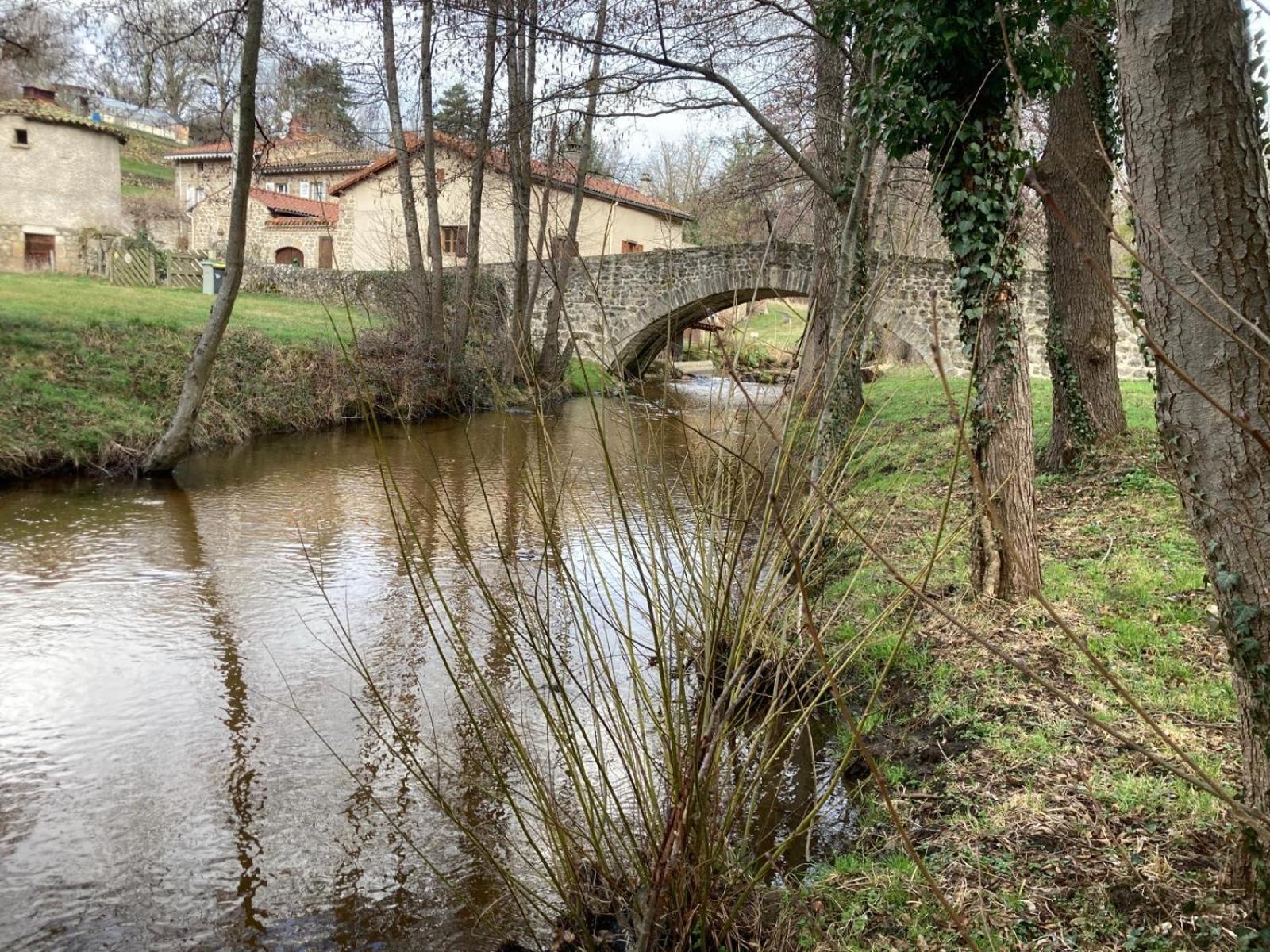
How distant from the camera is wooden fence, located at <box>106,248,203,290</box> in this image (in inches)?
924

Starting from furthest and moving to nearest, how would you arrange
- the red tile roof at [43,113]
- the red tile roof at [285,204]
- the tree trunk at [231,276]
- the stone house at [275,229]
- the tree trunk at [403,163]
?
1. the red tile roof at [285,204]
2. the stone house at [275,229]
3. the red tile roof at [43,113]
4. the tree trunk at [403,163]
5. the tree trunk at [231,276]

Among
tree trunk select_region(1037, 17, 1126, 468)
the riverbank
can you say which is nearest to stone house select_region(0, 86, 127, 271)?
the riverbank

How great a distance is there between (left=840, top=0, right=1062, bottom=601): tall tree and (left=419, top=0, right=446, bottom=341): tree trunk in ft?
34.9

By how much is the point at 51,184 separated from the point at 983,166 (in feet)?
93.7

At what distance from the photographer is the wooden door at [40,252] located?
86.8ft

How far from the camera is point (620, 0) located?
23.0ft

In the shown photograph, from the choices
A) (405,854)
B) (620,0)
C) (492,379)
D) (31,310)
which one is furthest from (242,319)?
(492,379)

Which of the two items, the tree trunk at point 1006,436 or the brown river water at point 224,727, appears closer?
the brown river water at point 224,727

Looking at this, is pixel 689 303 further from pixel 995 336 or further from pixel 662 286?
pixel 995 336

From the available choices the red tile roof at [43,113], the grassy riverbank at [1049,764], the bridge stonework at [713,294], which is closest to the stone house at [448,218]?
the bridge stonework at [713,294]

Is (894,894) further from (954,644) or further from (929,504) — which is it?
(929,504)

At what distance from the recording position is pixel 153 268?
78.2 ft

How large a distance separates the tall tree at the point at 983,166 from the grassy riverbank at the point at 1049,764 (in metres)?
0.53

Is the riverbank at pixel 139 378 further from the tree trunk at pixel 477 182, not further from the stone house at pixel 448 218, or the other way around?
the stone house at pixel 448 218
